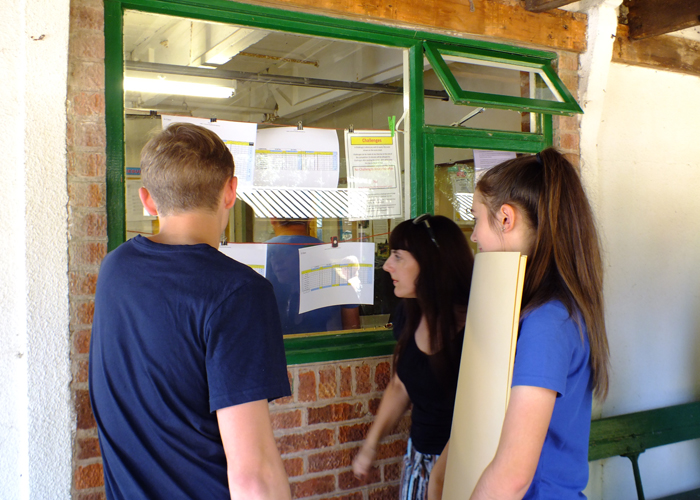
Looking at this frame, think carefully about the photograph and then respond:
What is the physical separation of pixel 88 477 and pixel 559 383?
1.79 metres

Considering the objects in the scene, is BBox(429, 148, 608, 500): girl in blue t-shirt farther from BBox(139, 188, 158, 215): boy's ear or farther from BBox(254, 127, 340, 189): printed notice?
BBox(254, 127, 340, 189): printed notice

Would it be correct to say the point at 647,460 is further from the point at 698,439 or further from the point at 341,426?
the point at 341,426

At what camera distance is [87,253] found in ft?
6.95

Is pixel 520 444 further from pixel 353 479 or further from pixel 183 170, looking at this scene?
pixel 353 479

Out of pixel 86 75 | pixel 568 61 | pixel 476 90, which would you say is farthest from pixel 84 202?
pixel 568 61

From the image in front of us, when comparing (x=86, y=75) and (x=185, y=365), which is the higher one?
(x=86, y=75)

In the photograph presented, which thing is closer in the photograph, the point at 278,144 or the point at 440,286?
the point at 440,286

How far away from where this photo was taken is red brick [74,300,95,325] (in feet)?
6.86

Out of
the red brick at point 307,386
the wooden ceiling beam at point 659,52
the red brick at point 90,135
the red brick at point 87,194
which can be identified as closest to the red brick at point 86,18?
the red brick at point 90,135

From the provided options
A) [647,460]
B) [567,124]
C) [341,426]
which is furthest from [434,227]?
[647,460]

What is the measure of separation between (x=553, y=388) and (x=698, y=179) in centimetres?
320

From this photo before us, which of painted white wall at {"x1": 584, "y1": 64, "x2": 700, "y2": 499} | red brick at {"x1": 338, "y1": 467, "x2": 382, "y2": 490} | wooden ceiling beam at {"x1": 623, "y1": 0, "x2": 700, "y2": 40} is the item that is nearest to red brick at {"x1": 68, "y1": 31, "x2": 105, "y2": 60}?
red brick at {"x1": 338, "y1": 467, "x2": 382, "y2": 490}

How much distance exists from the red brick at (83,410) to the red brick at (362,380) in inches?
44.5

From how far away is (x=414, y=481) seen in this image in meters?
1.92
